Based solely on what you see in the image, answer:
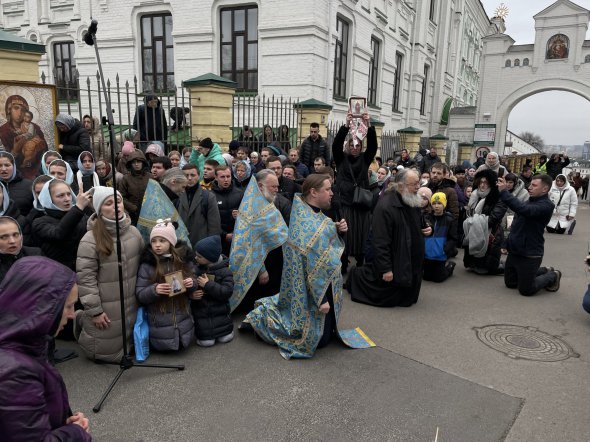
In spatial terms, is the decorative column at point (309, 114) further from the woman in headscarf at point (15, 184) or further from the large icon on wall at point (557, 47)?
the large icon on wall at point (557, 47)

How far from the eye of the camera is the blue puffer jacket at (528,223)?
5.64 metres

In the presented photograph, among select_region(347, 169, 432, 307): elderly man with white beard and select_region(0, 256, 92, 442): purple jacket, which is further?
select_region(347, 169, 432, 307): elderly man with white beard

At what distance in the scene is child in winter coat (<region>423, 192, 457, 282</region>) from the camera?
6434 mm

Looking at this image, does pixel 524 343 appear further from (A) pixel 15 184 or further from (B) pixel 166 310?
(A) pixel 15 184

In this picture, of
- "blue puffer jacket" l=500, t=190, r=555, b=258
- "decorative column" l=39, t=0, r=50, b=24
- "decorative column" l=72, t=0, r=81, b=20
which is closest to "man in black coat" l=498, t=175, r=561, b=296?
"blue puffer jacket" l=500, t=190, r=555, b=258

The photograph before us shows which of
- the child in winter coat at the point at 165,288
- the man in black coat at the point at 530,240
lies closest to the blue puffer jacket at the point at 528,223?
the man in black coat at the point at 530,240

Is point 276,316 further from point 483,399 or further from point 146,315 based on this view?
point 483,399

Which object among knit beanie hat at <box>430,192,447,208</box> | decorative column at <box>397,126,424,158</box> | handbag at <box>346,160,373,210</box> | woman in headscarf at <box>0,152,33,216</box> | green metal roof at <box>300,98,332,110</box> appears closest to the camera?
woman in headscarf at <box>0,152,33,216</box>

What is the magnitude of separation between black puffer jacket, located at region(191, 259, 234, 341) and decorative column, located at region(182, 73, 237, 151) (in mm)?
5669

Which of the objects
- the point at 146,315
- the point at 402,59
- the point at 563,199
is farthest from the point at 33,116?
the point at 402,59

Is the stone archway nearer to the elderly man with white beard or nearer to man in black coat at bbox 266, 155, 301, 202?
man in black coat at bbox 266, 155, 301, 202

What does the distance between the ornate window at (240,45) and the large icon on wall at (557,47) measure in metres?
19.2

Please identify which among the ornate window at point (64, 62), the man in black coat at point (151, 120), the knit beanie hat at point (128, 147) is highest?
the ornate window at point (64, 62)

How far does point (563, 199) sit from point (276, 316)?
378 inches
